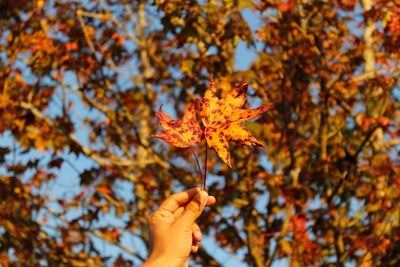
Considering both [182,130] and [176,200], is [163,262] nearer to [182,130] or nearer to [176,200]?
[176,200]

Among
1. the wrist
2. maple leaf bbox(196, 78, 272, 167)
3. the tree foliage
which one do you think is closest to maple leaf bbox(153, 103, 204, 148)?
maple leaf bbox(196, 78, 272, 167)

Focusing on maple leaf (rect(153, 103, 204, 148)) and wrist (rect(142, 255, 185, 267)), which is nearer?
wrist (rect(142, 255, 185, 267))

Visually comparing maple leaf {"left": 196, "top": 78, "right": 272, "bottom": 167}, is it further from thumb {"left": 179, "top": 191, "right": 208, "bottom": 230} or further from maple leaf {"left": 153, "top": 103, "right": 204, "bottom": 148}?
thumb {"left": 179, "top": 191, "right": 208, "bottom": 230}

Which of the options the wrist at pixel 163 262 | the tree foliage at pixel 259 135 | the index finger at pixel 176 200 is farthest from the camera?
the tree foliage at pixel 259 135

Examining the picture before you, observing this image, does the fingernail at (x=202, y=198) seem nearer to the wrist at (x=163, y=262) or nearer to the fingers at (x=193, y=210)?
the fingers at (x=193, y=210)

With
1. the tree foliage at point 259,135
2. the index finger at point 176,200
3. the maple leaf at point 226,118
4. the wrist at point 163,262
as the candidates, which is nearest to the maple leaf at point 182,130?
the maple leaf at point 226,118

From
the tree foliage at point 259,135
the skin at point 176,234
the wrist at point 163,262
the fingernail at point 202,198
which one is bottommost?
the wrist at point 163,262

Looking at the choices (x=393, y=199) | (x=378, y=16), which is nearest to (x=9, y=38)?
(x=378, y=16)
